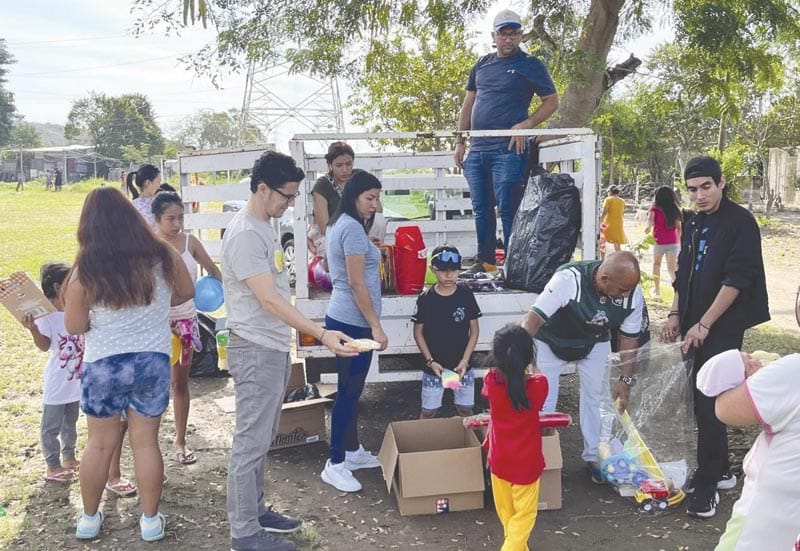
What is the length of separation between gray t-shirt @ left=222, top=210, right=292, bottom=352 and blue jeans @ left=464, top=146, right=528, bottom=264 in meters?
2.43

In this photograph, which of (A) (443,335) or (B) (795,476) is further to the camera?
(A) (443,335)

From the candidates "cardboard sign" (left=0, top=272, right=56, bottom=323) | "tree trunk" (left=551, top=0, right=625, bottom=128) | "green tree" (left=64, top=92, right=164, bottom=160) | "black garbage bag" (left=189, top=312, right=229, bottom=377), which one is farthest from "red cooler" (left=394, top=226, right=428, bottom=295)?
"green tree" (left=64, top=92, right=164, bottom=160)

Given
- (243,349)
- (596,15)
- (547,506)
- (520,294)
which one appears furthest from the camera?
(596,15)

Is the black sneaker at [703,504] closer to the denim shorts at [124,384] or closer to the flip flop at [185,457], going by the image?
the denim shorts at [124,384]

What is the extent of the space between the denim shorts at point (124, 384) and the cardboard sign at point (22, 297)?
2.09 ft

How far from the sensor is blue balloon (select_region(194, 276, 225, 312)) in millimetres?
4988

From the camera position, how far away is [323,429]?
490 centimetres

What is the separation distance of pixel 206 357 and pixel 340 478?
2.91 metres

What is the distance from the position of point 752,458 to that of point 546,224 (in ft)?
8.88

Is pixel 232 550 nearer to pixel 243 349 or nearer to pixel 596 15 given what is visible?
pixel 243 349

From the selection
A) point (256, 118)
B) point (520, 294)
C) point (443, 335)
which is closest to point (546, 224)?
point (520, 294)

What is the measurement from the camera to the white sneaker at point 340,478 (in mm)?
4215

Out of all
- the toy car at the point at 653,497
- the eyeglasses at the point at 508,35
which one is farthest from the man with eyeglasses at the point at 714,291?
the eyeglasses at the point at 508,35

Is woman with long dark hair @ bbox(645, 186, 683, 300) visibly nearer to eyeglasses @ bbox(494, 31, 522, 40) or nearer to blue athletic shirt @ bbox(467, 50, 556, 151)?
blue athletic shirt @ bbox(467, 50, 556, 151)
